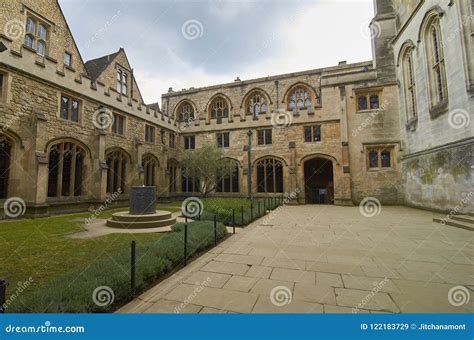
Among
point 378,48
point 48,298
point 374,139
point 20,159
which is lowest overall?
point 48,298

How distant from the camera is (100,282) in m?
3.02

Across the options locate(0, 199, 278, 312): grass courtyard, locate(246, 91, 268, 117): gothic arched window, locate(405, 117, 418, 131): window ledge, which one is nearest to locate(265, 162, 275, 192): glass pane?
locate(246, 91, 268, 117): gothic arched window

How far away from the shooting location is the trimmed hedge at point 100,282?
2490mm

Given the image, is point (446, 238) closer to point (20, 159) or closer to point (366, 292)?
point (366, 292)

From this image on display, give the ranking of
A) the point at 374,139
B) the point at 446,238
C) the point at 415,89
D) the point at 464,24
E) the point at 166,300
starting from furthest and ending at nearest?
the point at 374,139, the point at 415,89, the point at 464,24, the point at 446,238, the point at 166,300

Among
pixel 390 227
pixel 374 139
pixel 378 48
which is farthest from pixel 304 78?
pixel 390 227

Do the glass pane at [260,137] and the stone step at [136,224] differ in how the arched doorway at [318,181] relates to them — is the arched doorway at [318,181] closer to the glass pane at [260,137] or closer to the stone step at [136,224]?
the glass pane at [260,137]

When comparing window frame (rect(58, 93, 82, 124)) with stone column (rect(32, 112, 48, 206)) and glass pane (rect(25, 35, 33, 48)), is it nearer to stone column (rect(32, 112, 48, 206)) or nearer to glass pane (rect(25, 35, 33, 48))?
stone column (rect(32, 112, 48, 206))

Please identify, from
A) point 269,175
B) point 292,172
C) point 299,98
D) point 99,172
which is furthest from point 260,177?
point 99,172

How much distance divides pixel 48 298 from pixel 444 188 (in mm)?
14647

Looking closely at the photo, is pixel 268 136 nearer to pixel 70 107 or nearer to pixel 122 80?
pixel 70 107

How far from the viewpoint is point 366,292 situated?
3.24 metres

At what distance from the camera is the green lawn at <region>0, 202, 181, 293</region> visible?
3859mm

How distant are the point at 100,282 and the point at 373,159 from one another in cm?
1767
